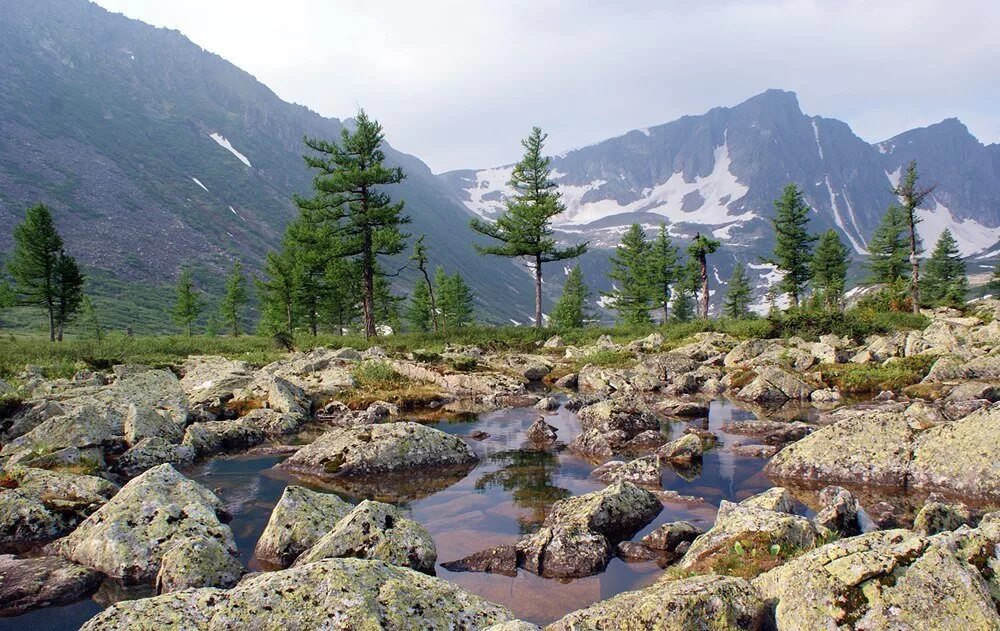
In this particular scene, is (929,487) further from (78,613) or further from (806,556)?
(78,613)

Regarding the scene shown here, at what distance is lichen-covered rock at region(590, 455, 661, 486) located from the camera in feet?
39.1

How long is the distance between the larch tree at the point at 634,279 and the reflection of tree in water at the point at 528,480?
6392 centimetres

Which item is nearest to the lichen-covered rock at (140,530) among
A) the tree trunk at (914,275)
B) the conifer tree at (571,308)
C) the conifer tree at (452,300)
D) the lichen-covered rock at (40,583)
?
the lichen-covered rock at (40,583)

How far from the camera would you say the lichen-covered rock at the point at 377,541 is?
7.84m

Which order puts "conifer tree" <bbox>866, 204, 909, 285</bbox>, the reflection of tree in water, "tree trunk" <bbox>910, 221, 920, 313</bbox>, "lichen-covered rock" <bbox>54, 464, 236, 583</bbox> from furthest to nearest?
"conifer tree" <bbox>866, 204, 909, 285</bbox>
"tree trunk" <bbox>910, 221, 920, 313</bbox>
the reflection of tree in water
"lichen-covered rock" <bbox>54, 464, 236, 583</bbox>

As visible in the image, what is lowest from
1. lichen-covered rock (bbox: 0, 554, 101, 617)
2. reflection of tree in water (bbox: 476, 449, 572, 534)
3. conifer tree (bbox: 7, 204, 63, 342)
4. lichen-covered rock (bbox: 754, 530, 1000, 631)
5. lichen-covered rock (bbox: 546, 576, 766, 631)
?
reflection of tree in water (bbox: 476, 449, 572, 534)

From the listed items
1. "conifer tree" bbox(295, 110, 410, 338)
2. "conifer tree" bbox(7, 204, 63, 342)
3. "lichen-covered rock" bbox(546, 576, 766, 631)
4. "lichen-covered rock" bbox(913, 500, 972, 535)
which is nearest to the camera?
"lichen-covered rock" bbox(546, 576, 766, 631)

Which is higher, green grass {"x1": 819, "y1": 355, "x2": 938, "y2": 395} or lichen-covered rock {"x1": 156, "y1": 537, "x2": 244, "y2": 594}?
lichen-covered rock {"x1": 156, "y1": 537, "x2": 244, "y2": 594}

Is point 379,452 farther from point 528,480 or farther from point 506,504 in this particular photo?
point 506,504

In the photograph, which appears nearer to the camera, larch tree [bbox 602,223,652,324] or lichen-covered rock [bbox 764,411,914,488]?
lichen-covered rock [bbox 764,411,914,488]

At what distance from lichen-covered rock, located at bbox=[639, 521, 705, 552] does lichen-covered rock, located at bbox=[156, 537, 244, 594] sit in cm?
587

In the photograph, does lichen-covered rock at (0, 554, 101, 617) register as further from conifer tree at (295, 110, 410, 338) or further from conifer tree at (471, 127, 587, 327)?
conifer tree at (471, 127, 587, 327)

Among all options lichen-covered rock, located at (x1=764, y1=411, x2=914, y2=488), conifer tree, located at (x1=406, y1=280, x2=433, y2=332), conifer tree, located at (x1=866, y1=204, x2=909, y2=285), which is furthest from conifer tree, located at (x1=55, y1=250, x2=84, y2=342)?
conifer tree, located at (x1=866, y1=204, x2=909, y2=285)

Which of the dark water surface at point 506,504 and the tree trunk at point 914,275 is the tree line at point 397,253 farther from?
the dark water surface at point 506,504
